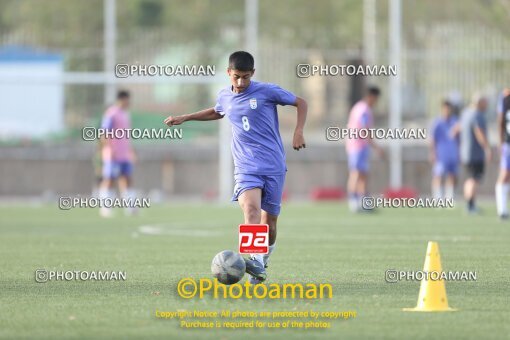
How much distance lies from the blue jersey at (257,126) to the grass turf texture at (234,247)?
1.20 meters

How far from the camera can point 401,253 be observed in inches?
652

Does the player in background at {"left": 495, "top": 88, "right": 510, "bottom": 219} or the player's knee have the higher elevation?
the player in background at {"left": 495, "top": 88, "right": 510, "bottom": 219}

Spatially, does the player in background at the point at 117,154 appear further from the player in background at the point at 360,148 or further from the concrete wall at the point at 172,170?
the concrete wall at the point at 172,170

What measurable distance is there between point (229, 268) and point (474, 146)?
1628 cm

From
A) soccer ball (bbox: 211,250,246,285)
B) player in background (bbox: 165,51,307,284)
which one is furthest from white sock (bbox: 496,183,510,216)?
soccer ball (bbox: 211,250,246,285)

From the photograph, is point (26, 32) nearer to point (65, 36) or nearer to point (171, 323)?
point (65, 36)

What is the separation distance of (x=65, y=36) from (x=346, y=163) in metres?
8.51

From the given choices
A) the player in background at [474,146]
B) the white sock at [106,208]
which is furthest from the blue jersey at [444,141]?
the white sock at [106,208]

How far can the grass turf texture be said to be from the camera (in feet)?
31.7

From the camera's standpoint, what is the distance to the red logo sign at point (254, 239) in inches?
469

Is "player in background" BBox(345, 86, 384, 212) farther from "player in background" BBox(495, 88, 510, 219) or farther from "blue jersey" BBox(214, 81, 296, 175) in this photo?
"blue jersey" BBox(214, 81, 296, 175)

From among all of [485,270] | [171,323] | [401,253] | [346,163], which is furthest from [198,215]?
[171,323]

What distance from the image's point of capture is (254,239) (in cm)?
1204

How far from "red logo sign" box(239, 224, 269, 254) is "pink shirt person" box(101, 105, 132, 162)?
14.8 meters
